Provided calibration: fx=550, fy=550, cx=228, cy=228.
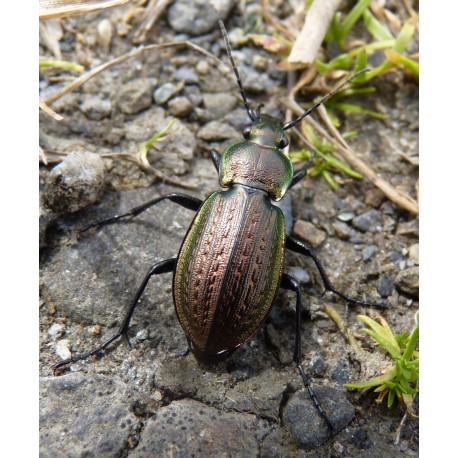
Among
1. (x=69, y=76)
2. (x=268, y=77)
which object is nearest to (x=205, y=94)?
(x=268, y=77)

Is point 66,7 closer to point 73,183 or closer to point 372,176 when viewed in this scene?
point 73,183

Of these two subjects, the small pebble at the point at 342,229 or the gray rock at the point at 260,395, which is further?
the small pebble at the point at 342,229

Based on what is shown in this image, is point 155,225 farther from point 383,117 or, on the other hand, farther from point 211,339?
point 383,117

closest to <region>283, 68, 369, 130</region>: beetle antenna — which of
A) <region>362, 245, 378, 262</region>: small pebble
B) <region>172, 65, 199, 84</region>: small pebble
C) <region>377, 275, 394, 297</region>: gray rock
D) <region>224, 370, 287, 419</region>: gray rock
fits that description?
<region>172, 65, 199, 84</region>: small pebble

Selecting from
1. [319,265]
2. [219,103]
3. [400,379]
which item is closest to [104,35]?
[219,103]

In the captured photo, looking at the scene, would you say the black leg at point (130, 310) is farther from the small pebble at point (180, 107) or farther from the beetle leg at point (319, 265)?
the small pebble at point (180, 107)

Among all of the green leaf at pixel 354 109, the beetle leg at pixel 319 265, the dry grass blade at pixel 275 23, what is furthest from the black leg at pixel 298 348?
the dry grass blade at pixel 275 23

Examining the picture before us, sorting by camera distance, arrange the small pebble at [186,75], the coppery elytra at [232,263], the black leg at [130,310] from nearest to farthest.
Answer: the coppery elytra at [232,263] → the black leg at [130,310] → the small pebble at [186,75]
